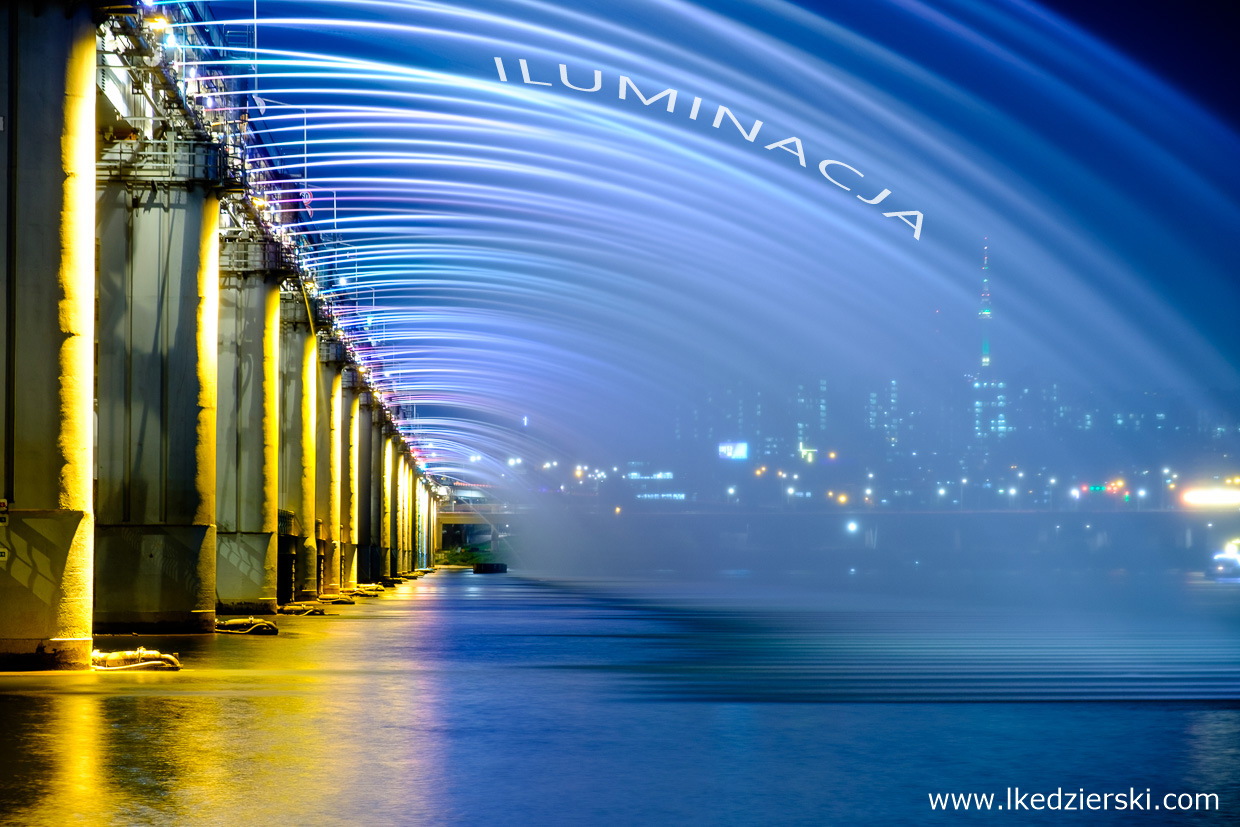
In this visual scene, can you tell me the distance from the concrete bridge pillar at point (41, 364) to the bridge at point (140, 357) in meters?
0.03

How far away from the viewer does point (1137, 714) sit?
47.9 ft

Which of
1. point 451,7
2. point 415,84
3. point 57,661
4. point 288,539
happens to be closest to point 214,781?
point 57,661

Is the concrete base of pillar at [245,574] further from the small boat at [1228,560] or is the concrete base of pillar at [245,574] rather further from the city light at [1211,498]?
the city light at [1211,498]

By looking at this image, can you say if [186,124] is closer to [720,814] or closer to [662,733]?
[662,733]

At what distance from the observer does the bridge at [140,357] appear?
21.1 meters

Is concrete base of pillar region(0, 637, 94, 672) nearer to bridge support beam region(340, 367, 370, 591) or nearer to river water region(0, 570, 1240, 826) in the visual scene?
river water region(0, 570, 1240, 826)

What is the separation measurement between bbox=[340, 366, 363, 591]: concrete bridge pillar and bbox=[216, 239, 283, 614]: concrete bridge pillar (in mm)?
21582

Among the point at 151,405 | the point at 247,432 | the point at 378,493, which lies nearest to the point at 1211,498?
the point at 378,493

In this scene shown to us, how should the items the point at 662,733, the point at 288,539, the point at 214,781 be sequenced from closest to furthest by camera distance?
the point at 214,781, the point at 662,733, the point at 288,539

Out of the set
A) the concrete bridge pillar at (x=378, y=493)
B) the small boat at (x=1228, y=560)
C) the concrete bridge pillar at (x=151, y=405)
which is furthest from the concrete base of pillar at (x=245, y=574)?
the small boat at (x=1228, y=560)

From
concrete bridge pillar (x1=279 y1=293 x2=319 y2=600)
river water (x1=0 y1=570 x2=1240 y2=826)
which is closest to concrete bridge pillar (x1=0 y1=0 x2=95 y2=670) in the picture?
river water (x1=0 y1=570 x2=1240 y2=826)

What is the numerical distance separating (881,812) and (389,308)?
183 feet

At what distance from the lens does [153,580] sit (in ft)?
106

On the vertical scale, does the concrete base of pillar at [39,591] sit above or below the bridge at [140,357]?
below
